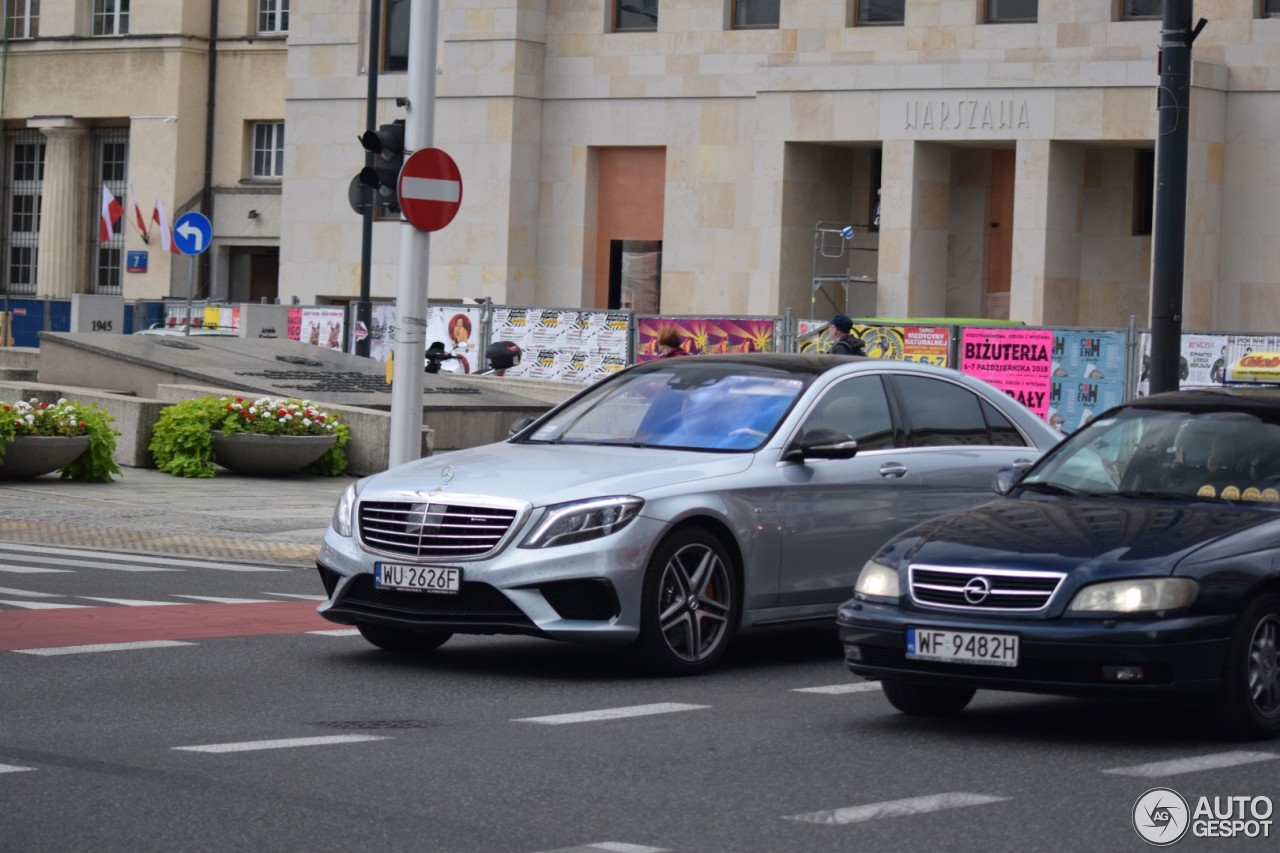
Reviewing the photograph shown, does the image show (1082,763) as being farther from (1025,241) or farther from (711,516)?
(1025,241)

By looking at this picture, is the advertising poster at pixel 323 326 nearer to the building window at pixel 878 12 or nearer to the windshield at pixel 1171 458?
the building window at pixel 878 12

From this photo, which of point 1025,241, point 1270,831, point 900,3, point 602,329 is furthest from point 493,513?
point 900,3

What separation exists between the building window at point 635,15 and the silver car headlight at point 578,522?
126ft

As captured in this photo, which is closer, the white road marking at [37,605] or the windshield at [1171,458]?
the windshield at [1171,458]

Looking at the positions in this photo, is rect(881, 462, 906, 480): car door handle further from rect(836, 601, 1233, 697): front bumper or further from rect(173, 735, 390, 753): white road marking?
rect(173, 735, 390, 753): white road marking

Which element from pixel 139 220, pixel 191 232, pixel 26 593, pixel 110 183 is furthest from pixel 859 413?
pixel 110 183

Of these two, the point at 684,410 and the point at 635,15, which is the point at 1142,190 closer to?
the point at 635,15

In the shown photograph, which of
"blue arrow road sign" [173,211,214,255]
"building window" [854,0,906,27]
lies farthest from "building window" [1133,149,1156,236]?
"blue arrow road sign" [173,211,214,255]

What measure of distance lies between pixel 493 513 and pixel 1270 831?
13.5 feet

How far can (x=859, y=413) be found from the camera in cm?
1144

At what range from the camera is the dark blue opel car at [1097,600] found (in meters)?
8.30

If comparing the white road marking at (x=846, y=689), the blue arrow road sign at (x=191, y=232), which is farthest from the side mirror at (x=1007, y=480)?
the blue arrow road sign at (x=191, y=232)

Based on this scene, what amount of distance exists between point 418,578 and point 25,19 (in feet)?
199

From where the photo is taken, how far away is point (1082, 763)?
816 cm
